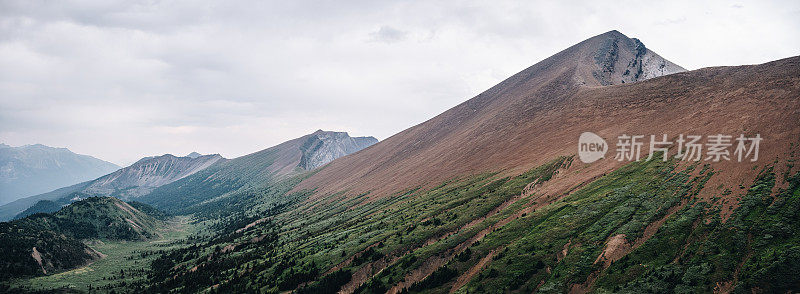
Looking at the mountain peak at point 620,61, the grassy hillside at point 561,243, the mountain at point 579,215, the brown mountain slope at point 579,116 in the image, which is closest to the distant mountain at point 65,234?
the mountain at point 579,215

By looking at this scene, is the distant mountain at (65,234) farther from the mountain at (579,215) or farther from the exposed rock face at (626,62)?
the exposed rock face at (626,62)

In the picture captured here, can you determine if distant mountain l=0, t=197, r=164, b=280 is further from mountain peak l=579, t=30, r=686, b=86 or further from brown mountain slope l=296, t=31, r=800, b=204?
mountain peak l=579, t=30, r=686, b=86

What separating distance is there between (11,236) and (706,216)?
156757 mm

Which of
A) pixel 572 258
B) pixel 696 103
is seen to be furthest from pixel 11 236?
pixel 696 103

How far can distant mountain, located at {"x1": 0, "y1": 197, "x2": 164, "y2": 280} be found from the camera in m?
81.0

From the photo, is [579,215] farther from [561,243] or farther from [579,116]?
[579,116]

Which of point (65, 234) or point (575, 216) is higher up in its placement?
point (65, 234)

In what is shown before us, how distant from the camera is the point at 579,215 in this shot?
137 feet

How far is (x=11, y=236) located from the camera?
93812mm

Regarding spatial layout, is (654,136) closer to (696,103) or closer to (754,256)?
(696,103)

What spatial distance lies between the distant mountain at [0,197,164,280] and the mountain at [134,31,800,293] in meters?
23.8

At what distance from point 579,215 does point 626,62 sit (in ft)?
521

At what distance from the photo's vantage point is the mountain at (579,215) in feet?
90.6

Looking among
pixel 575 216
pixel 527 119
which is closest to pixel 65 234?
pixel 575 216
